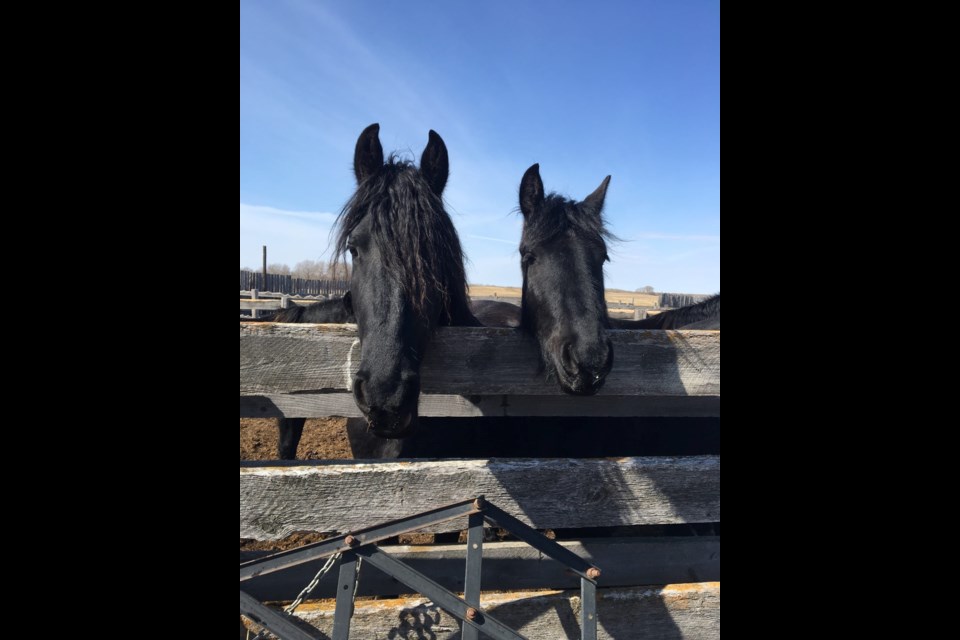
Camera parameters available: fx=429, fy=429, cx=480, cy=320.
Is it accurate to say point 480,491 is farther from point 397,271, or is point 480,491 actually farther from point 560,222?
point 560,222

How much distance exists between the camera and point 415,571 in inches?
59.7

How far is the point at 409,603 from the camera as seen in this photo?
1896 millimetres

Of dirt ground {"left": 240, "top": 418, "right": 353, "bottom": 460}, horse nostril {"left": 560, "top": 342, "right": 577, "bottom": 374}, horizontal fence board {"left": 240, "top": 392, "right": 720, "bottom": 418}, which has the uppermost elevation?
horse nostril {"left": 560, "top": 342, "right": 577, "bottom": 374}

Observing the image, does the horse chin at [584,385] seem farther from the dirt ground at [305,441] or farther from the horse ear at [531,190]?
the dirt ground at [305,441]

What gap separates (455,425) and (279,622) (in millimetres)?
1568

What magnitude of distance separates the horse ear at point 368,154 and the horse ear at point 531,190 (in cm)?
95

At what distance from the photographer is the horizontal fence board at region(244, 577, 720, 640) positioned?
1867 mm

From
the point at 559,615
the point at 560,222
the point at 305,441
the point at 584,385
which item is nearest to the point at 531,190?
the point at 560,222

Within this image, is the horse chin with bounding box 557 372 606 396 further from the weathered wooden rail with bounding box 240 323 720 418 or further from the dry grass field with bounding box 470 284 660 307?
the dry grass field with bounding box 470 284 660 307

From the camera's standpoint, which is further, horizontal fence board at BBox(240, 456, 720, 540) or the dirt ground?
the dirt ground

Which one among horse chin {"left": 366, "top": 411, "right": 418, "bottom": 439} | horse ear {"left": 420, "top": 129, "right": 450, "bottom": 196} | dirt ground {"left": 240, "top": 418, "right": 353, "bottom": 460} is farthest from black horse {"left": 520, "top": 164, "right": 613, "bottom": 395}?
dirt ground {"left": 240, "top": 418, "right": 353, "bottom": 460}

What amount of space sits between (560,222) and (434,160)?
81 centimetres
